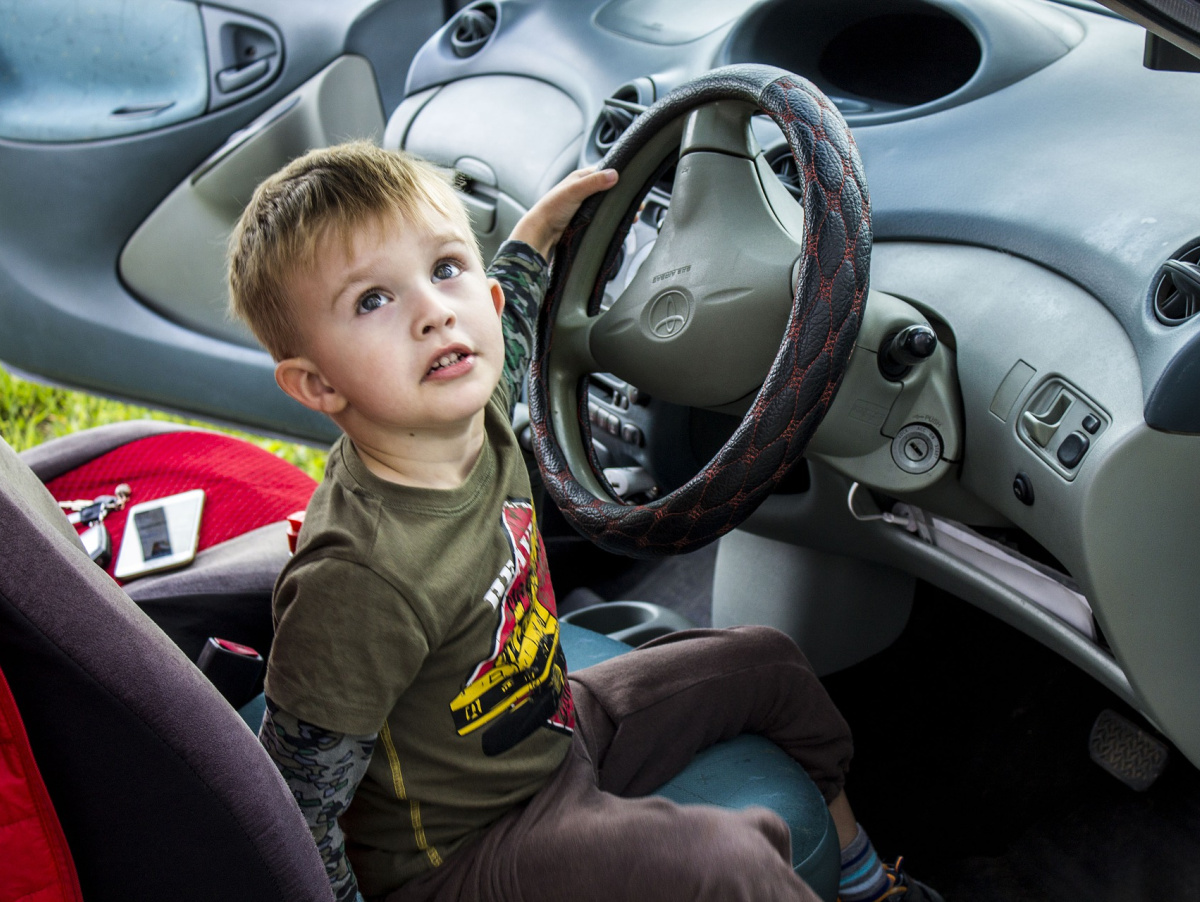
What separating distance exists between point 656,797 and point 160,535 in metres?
0.76

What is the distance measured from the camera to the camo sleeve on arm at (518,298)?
1.15m

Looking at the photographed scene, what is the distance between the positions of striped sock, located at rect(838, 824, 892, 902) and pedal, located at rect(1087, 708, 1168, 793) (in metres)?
0.55

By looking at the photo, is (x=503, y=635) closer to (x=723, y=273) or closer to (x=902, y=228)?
(x=723, y=273)

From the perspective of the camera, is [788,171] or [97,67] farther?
[97,67]

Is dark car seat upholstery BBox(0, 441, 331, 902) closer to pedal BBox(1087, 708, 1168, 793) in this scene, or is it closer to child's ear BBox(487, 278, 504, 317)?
child's ear BBox(487, 278, 504, 317)

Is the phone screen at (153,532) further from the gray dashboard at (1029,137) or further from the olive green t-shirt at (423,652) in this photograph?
the gray dashboard at (1029,137)

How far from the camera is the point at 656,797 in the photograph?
932 millimetres

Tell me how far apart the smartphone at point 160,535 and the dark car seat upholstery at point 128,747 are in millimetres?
629

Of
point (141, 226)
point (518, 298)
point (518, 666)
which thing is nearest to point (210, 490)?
point (518, 298)

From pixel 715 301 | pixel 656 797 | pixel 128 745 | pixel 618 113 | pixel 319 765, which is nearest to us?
pixel 128 745

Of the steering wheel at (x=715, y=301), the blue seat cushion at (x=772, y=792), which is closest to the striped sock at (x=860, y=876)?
the blue seat cushion at (x=772, y=792)

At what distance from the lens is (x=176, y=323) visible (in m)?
2.37

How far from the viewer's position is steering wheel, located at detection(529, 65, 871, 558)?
94 centimetres

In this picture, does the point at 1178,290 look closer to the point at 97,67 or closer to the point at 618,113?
the point at 618,113
